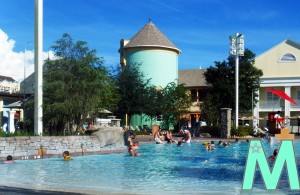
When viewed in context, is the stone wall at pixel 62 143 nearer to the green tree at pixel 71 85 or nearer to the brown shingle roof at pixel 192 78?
the green tree at pixel 71 85

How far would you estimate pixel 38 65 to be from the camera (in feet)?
67.7

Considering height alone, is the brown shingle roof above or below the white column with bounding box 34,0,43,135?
above

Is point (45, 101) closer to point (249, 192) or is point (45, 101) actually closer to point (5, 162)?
point (5, 162)

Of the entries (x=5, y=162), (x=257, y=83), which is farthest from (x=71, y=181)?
(x=257, y=83)

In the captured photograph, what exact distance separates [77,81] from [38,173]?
8433mm

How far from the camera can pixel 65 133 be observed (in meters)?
22.4

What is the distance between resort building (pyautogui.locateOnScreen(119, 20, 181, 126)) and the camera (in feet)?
178

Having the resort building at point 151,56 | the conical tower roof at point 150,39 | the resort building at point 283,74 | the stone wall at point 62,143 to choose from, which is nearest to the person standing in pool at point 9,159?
the stone wall at point 62,143

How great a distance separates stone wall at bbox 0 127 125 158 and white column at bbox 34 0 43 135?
1.25 m

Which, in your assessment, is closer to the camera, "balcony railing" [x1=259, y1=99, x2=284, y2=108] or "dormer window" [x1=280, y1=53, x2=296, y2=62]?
"dormer window" [x1=280, y1=53, x2=296, y2=62]

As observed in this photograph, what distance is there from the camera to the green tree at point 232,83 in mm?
50719

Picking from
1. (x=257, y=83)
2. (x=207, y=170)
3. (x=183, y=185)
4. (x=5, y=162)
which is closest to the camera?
(x=183, y=185)

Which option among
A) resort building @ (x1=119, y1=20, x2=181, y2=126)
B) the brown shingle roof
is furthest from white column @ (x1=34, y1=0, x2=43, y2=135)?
the brown shingle roof

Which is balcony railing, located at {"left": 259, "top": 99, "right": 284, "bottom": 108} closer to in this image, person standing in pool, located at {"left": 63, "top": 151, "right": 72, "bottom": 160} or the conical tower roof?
the conical tower roof
